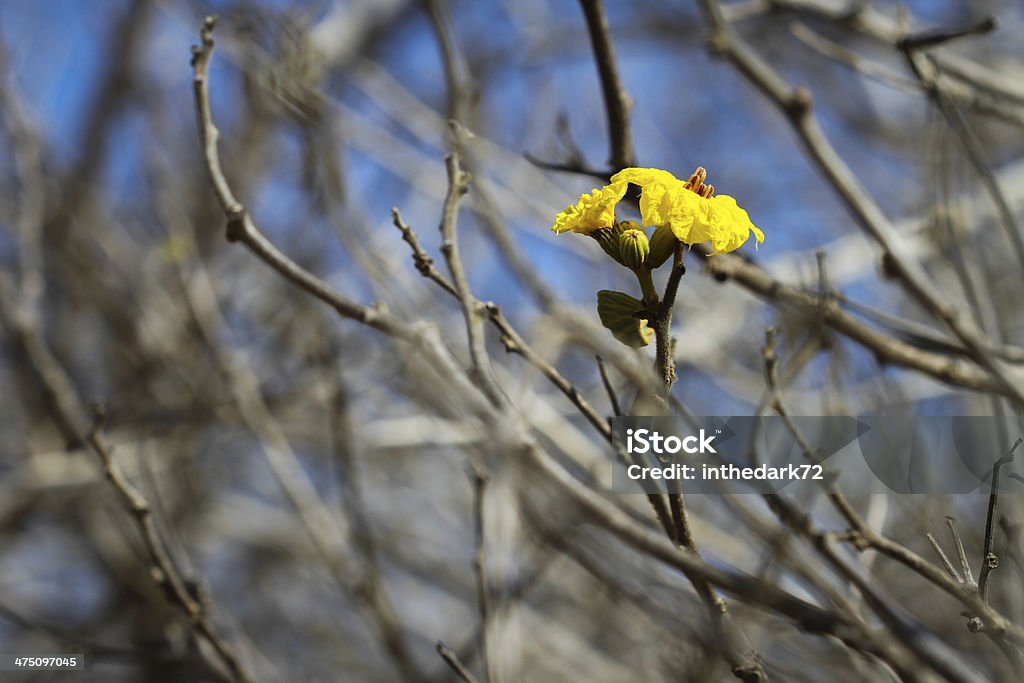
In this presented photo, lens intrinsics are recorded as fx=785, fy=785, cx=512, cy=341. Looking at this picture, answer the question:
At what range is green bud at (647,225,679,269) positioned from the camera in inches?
35.8

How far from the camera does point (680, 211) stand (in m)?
0.86

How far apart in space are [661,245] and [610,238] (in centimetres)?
7

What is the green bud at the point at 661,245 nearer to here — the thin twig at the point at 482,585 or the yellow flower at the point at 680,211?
the yellow flower at the point at 680,211

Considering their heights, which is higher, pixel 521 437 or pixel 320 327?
pixel 320 327

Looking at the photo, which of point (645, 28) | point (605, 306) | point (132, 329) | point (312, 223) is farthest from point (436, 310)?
point (645, 28)

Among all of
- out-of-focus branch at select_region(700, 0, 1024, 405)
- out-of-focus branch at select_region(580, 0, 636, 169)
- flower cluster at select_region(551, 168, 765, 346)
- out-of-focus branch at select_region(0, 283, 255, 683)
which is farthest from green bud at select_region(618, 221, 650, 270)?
out-of-focus branch at select_region(0, 283, 255, 683)

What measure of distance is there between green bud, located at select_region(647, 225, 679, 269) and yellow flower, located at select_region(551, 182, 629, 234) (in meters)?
0.05

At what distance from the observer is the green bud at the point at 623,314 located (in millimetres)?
903

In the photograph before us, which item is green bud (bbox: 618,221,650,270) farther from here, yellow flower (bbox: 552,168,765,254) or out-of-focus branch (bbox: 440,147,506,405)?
out-of-focus branch (bbox: 440,147,506,405)

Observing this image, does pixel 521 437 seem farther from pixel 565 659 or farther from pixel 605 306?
pixel 565 659

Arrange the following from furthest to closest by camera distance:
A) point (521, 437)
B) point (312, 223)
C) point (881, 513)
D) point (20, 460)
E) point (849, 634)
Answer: point (20, 460), point (312, 223), point (881, 513), point (521, 437), point (849, 634)

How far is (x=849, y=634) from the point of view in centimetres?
60

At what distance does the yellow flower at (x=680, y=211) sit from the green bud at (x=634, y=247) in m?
0.03

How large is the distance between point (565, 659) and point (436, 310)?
151cm
